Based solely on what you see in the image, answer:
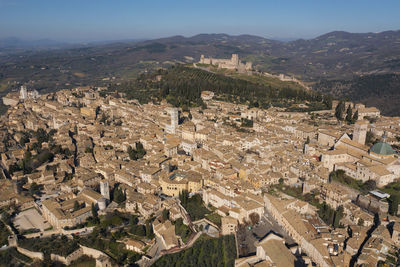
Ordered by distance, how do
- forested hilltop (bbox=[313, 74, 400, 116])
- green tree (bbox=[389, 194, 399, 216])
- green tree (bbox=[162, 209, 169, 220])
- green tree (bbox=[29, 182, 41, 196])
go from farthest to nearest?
forested hilltop (bbox=[313, 74, 400, 116]) < green tree (bbox=[29, 182, 41, 196]) < green tree (bbox=[162, 209, 169, 220]) < green tree (bbox=[389, 194, 399, 216])

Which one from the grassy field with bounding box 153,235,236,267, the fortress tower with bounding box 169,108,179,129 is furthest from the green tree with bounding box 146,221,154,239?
the fortress tower with bounding box 169,108,179,129

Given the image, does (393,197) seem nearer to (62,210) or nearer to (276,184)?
(276,184)

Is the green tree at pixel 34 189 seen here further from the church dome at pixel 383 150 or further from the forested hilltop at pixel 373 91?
the forested hilltop at pixel 373 91

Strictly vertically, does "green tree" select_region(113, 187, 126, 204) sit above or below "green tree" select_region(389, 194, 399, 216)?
below

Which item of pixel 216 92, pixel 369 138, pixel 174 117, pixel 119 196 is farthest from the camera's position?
pixel 216 92

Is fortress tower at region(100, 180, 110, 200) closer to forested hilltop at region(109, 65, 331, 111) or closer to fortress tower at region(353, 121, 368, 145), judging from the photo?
forested hilltop at region(109, 65, 331, 111)

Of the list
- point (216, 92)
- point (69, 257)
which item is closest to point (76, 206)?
point (69, 257)

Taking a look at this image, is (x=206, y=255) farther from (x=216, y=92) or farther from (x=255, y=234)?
(x=216, y=92)
